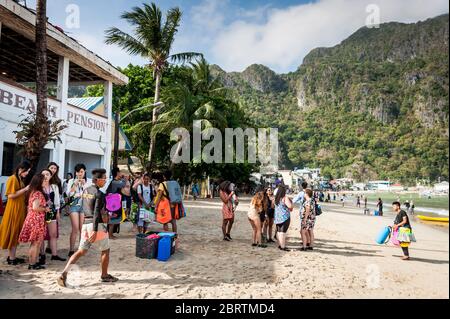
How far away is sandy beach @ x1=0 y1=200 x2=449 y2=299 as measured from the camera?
4285 millimetres

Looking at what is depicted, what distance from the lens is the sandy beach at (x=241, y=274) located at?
429cm

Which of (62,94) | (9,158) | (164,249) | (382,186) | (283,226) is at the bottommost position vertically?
(164,249)

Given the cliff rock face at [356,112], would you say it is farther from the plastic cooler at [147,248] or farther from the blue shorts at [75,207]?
the blue shorts at [75,207]

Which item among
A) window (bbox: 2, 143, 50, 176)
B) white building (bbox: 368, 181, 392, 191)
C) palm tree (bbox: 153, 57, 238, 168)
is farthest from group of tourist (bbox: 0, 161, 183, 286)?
white building (bbox: 368, 181, 392, 191)

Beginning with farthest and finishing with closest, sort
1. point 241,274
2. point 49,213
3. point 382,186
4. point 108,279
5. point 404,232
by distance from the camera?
point 382,186, point 404,232, point 241,274, point 49,213, point 108,279

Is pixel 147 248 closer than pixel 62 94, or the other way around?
pixel 147 248

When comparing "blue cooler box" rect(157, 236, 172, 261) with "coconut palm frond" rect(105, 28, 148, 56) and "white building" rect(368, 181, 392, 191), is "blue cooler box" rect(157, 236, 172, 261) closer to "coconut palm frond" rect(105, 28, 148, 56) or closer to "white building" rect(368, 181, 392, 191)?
"coconut palm frond" rect(105, 28, 148, 56)

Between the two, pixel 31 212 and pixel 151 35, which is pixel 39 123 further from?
pixel 151 35

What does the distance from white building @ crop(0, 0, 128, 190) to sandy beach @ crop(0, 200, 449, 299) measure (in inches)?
203

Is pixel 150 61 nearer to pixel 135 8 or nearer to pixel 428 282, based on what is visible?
pixel 135 8

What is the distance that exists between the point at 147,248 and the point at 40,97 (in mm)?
5314

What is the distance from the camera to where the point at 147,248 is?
6074mm

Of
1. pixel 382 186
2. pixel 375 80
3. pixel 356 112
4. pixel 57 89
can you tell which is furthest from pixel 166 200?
pixel 375 80

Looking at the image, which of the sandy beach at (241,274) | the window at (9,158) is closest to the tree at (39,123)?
the sandy beach at (241,274)
